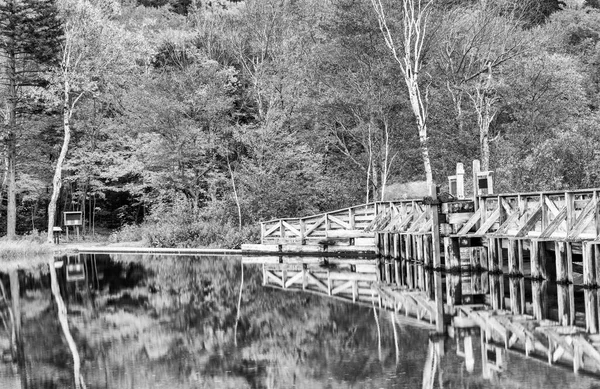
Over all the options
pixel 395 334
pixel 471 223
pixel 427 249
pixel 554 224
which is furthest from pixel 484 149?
pixel 395 334

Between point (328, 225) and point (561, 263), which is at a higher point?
point (328, 225)

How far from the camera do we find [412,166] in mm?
38656

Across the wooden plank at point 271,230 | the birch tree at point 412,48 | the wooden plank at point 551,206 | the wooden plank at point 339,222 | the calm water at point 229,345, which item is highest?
the birch tree at point 412,48

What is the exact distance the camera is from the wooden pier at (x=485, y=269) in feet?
46.7

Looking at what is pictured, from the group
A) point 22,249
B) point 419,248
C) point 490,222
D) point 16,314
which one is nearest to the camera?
point 16,314

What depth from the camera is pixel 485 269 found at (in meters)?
22.5

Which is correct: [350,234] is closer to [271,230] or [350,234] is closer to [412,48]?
[271,230]

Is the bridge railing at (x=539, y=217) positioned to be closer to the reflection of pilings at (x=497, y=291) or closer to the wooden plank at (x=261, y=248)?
the reflection of pilings at (x=497, y=291)

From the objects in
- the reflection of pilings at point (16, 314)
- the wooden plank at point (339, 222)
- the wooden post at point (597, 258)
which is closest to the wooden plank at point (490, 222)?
the wooden post at point (597, 258)

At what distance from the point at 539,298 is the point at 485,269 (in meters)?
5.33

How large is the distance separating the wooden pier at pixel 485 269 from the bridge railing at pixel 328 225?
3.0 inches

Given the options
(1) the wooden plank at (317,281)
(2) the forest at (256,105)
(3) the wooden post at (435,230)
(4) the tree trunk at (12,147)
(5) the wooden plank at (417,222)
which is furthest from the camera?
(4) the tree trunk at (12,147)

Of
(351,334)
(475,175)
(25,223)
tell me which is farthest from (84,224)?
(351,334)

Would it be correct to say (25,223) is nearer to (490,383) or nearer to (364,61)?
(364,61)
